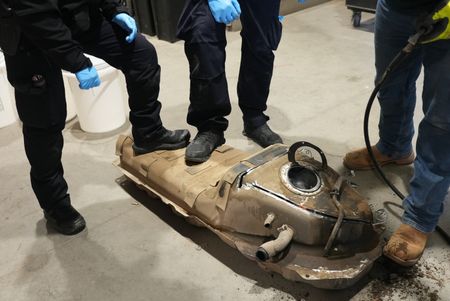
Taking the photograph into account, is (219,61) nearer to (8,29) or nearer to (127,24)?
(127,24)

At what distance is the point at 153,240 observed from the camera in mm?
1439

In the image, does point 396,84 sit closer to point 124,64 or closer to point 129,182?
point 124,64

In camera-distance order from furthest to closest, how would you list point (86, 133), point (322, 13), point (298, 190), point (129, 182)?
point (322, 13), point (86, 133), point (129, 182), point (298, 190)

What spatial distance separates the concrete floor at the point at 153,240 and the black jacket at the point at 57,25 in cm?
59

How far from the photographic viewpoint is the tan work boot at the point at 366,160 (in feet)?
5.64

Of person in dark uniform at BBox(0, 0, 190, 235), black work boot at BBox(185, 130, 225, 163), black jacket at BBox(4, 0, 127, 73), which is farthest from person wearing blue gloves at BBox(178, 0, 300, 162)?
black jacket at BBox(4, 0, 127, 73)

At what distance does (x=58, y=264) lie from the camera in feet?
4.44

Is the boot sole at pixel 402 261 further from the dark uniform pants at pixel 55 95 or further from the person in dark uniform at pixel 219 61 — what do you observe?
the dark uniform pants at pixel 55 95

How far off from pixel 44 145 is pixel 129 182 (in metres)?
0.49

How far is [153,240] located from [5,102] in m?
1.19

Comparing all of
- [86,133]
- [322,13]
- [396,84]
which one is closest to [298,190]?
[396,84]

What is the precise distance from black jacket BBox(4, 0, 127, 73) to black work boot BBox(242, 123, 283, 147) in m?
0.87

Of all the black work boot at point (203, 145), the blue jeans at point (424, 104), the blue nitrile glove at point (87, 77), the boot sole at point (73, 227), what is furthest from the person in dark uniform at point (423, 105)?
the boot sole at point (73, 227)

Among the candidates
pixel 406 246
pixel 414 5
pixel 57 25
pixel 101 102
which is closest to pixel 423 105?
pixel 414 5
